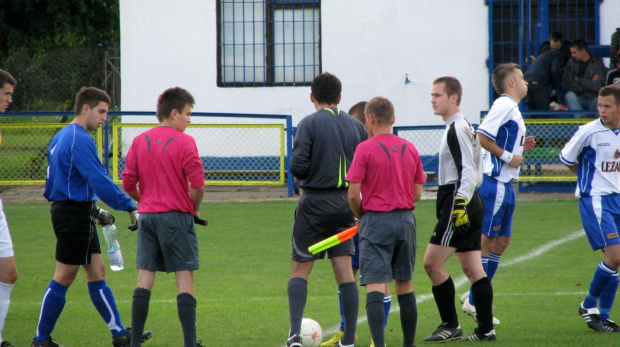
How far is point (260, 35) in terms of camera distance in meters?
Answer: 17.9

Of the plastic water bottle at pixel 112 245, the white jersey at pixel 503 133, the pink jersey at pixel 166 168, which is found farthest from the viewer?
the white jersey at pixel 503 133

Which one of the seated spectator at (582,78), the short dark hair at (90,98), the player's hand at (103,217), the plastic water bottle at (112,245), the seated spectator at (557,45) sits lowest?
the plastic water bottle at (112,245)

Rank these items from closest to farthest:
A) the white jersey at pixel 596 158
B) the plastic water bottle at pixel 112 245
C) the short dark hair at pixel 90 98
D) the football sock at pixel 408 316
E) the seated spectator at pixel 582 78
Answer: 1. the football sock at pixel 408 316
2. the short dark hair at pixel 90 98
3. the plastic water bottle at pixel 112 245
4. the white jersey at pixel 596 158
5. the seated spectator at pixel 582 78

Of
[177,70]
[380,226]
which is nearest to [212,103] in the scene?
[177,70]

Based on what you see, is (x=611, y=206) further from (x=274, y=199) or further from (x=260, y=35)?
(x=260, y=35)

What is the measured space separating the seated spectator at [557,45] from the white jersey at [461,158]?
1067cm

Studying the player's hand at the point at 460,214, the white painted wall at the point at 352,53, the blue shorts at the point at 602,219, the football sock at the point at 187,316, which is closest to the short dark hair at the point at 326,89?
the player's hand at the point at 460,214

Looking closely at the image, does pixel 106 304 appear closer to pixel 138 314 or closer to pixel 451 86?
pixel 138 314

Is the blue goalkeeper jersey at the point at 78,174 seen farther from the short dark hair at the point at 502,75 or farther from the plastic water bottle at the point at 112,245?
the short dark hair at the point at 502,75

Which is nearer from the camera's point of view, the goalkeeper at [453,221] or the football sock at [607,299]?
the goalkeeper at [453,221]

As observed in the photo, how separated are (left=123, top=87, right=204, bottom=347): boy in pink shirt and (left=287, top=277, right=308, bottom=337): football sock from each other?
2.32 ft

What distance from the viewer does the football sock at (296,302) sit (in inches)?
232

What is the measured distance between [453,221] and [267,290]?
286 centimetres

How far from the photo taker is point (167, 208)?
5.62m
